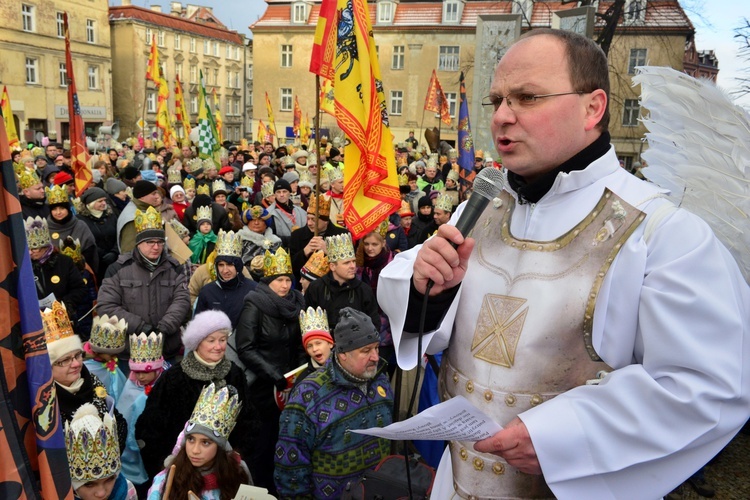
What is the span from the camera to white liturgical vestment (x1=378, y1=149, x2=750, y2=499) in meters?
1.44

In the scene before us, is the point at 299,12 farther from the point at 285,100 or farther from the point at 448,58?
the point at 448,58

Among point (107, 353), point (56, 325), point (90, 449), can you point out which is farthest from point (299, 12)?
point (90, 449)

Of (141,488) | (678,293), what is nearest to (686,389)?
(678,293)

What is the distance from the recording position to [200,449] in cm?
367

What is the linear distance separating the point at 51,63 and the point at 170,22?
13.9m

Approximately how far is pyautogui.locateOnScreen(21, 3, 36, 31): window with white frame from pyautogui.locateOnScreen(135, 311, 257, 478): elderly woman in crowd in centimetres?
4134

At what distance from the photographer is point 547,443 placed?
1.48 m

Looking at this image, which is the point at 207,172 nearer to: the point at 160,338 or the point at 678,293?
the point at 160,338

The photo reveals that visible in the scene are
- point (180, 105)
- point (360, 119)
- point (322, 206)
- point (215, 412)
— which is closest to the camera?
point (215, 412)

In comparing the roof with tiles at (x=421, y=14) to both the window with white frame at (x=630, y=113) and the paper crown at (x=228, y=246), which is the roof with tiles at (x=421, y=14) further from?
the paper crown at (x=228, y=246)

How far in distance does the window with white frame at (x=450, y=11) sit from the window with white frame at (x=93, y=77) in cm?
2411

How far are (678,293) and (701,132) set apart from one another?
180 centimetres

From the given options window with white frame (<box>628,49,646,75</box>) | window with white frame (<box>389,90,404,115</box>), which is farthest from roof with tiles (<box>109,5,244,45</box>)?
window with white frame (<box>628,49,646,75</box>)

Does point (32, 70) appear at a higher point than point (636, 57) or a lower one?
lower
